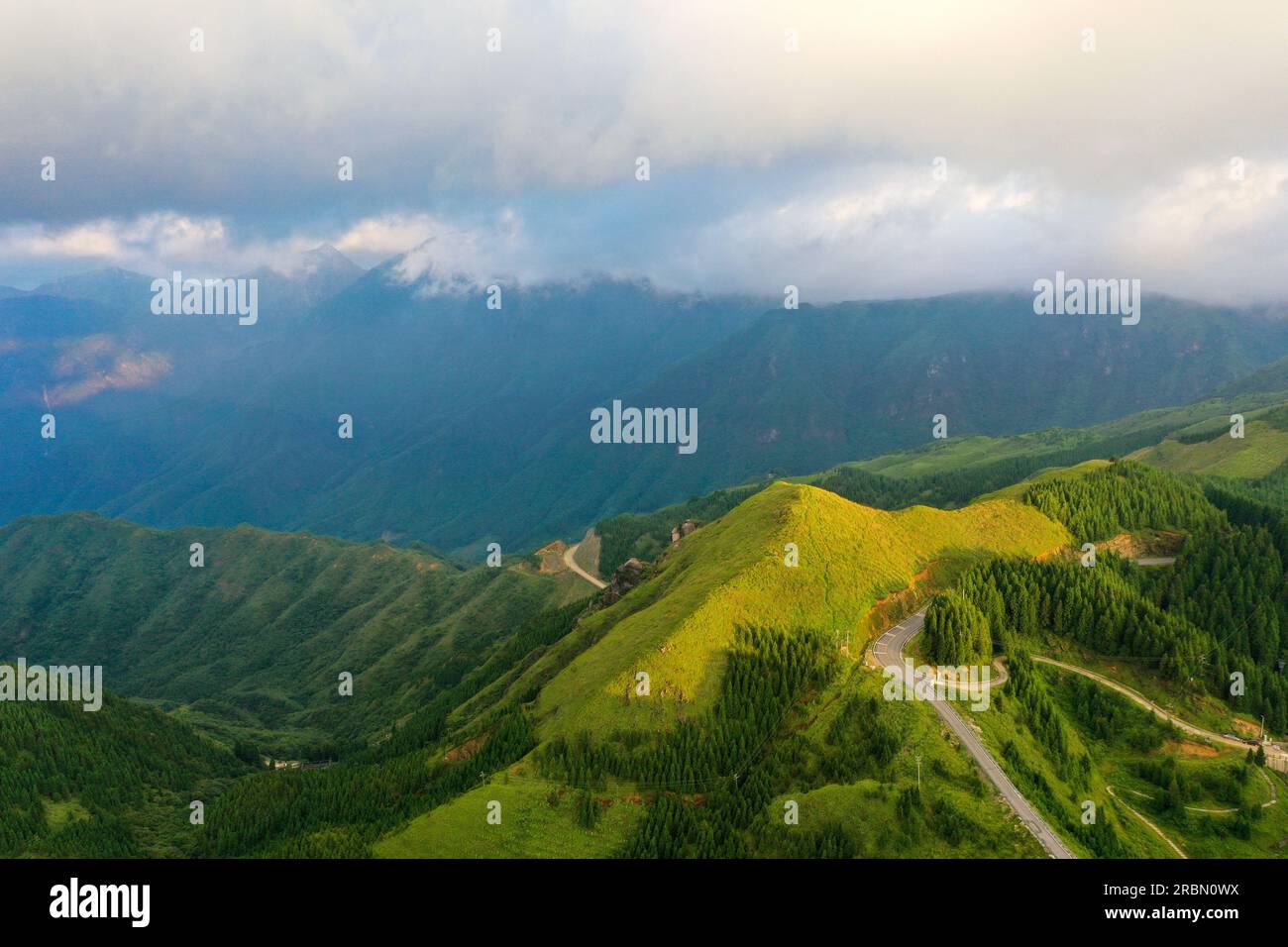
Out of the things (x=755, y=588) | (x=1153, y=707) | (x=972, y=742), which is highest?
(x=755, y=588)

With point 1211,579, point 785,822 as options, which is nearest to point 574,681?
point 785,822

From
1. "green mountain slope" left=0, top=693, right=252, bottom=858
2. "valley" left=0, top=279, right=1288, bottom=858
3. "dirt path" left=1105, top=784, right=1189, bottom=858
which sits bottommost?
"green mountain slope" left=0, top=693, right=252, bottom=858

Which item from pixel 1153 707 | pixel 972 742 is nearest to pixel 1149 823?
pixel 972 742

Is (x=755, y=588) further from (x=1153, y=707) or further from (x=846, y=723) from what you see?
(x=1153, y=707)

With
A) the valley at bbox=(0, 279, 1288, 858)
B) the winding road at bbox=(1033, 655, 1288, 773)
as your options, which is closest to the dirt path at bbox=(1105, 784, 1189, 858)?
the valley at bbox=(0, 279, 1288, 858)

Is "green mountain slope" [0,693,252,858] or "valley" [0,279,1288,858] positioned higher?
"valley" [0,279,1288,858]

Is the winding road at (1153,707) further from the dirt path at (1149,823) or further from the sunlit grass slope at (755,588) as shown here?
the sunlit grass slope at (755,588)

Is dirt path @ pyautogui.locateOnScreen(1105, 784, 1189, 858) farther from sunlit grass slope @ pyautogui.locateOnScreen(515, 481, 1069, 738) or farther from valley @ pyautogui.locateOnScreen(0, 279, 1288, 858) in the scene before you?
sunlit grass slope @ pyautogui.locateOnScreen(515, 481, 1069, 738)
